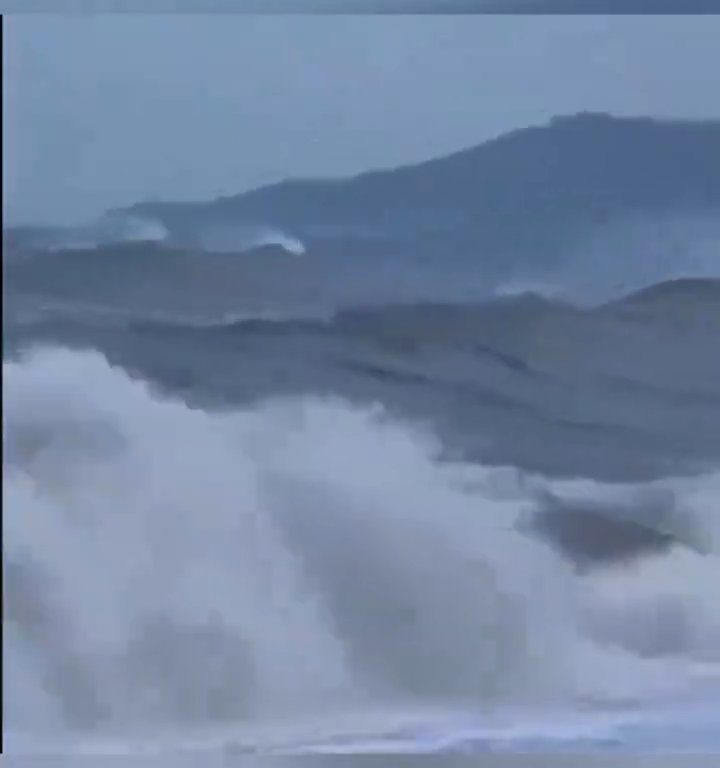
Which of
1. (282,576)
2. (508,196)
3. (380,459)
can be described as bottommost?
(282,576)

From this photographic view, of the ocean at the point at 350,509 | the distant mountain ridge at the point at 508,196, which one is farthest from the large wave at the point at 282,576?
the distant mountain ridge at the point at 508,196

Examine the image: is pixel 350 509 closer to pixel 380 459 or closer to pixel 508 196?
pixel 380 459

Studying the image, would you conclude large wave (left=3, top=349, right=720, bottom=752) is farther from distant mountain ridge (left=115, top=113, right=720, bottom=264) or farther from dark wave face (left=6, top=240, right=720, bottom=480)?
distant mountain ridge (left=115, top=113, right=720, bottom=264)

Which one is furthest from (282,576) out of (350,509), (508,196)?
(508,196)

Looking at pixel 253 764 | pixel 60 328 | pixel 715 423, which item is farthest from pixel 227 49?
pixel 253 764

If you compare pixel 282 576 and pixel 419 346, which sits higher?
pixel 419 346

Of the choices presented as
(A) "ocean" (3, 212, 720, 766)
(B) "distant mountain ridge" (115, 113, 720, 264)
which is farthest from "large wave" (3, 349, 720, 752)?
(B) "distant mountain ridge" (115, 113, 720, 264)

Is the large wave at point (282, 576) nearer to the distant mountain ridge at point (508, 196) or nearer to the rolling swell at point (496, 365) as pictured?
the rolling swell at point (496, 365)

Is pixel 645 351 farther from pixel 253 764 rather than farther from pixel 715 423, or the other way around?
pixel 253 764
